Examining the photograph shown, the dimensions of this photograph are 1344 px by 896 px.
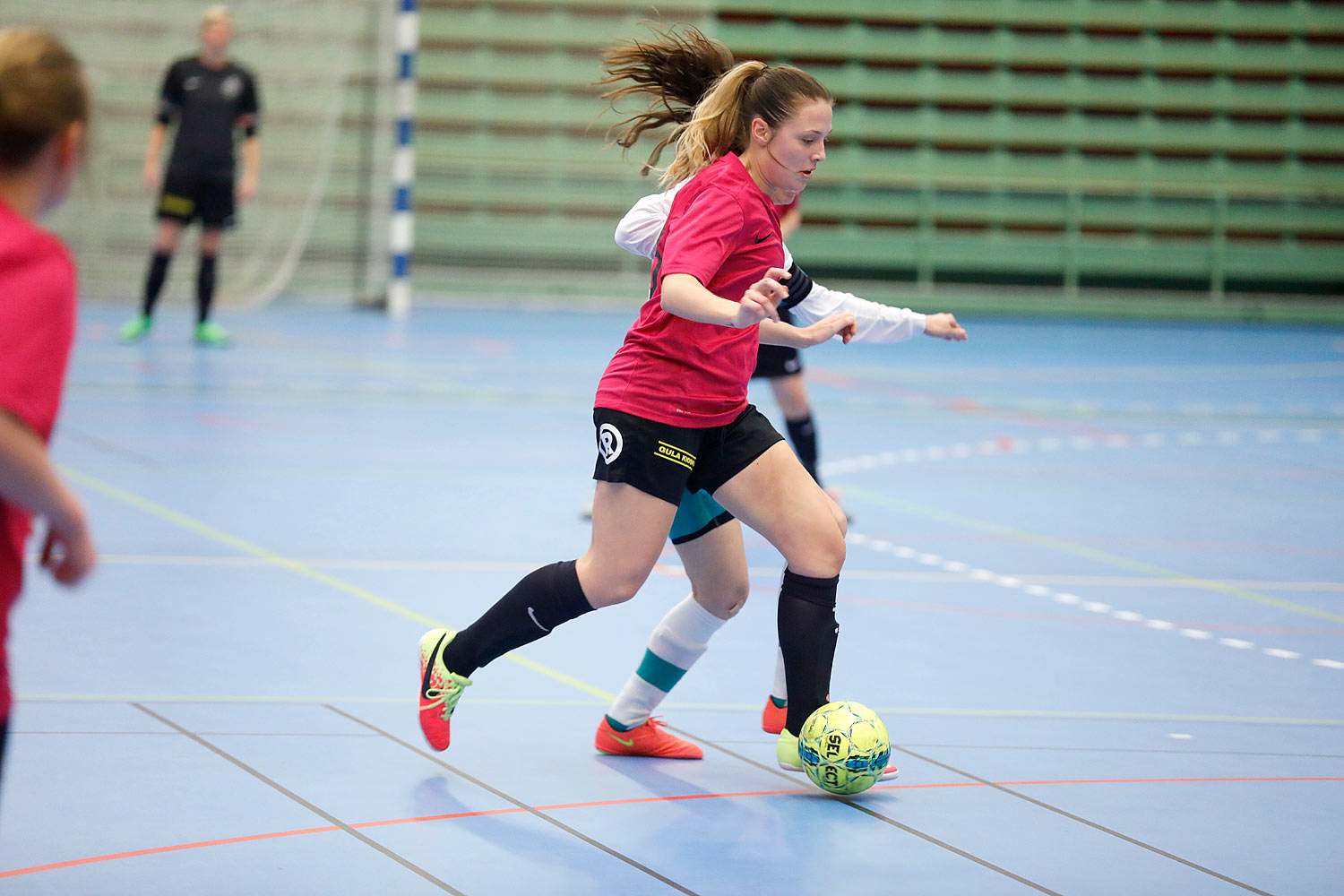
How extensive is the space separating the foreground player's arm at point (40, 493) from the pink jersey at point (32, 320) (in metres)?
0.03

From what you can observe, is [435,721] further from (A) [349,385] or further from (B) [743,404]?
(A) [349,385]

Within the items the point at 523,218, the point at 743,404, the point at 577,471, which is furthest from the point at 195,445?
the point at 523,218

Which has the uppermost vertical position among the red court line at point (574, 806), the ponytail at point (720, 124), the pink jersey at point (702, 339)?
the ponytail at point (720, 124)

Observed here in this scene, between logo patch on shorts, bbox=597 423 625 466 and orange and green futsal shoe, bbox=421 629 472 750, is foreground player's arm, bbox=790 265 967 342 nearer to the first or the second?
logo patch on shorts, bbox=597 423 625 466

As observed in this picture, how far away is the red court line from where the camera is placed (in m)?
2.65

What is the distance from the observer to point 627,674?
410 centimetres

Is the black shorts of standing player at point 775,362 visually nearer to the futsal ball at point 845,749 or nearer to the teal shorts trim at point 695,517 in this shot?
the teal shorts trim at point 695,517

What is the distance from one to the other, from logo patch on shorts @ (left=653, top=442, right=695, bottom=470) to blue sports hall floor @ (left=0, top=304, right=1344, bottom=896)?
2.22 ft

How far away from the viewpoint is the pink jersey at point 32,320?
1.78 metres

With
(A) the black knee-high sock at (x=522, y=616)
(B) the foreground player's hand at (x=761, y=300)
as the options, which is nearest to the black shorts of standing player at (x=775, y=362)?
(A) the black knee-high sock at (x=522, y=616)

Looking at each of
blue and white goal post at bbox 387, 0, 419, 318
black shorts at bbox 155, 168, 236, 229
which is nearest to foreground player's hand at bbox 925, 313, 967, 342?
black shorts at bbox 155, 168, 236, 229

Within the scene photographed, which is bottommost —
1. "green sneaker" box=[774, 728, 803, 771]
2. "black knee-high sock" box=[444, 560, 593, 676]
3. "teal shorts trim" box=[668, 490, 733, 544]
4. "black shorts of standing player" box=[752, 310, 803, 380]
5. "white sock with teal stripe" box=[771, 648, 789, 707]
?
"green sneaker" box=[774, 728, 803, 771]

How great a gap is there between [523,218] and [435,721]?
43.8 ft

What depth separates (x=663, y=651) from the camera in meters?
3.44
